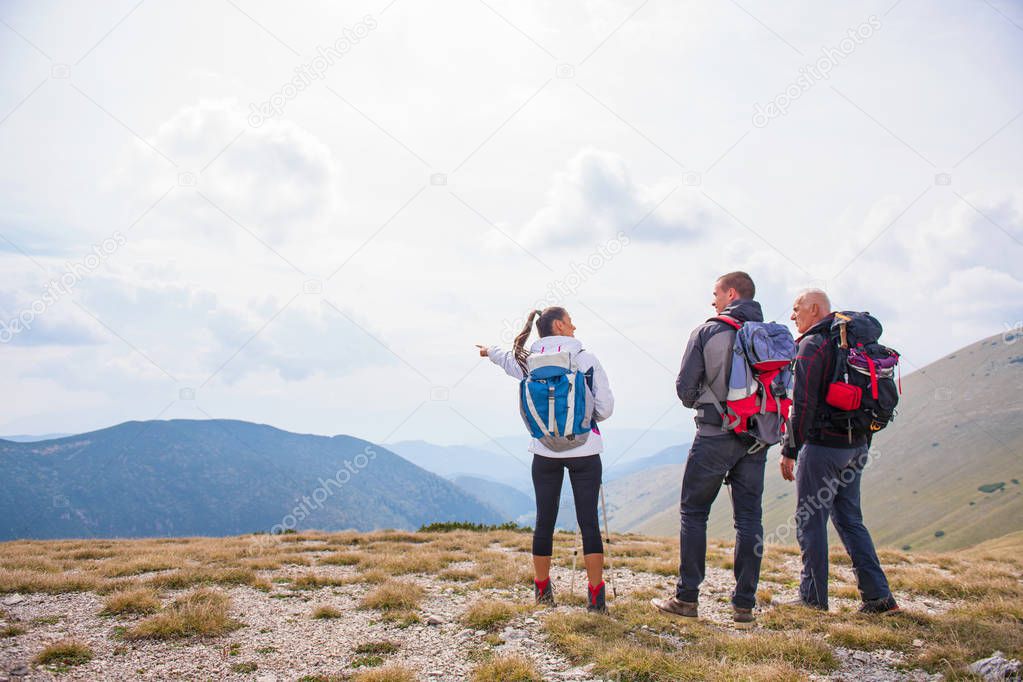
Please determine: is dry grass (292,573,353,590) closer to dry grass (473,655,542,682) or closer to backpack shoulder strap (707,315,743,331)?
dry grass (473,655,542,682)

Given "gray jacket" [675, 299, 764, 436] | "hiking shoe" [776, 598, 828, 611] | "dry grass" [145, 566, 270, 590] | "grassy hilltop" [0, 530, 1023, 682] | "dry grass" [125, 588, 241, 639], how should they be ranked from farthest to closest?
"dry grass" [145, 566, 270, 590] → "hiking shoe" [776, 598, 828, 611] → "gray jacket" [675, 299, 764, 436] → "dry grass" [125, 588, 241, 639] → "grassy hilltop" [0, 530, 1023, 682]

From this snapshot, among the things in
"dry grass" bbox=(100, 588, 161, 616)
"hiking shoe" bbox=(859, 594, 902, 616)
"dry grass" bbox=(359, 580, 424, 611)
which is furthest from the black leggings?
"dry grass" bbox=(100, 588, 161, 616)

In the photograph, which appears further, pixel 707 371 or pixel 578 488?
pixel 578 488

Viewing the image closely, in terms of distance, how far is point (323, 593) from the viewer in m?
8.60

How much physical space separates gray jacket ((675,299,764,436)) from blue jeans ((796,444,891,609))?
1.37 m

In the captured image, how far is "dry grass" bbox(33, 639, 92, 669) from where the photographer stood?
5.66 meters

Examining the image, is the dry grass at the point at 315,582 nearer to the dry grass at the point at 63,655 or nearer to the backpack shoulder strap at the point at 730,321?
the dry grass at the point at 63,655

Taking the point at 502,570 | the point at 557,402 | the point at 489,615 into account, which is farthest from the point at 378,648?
the point at 502,570

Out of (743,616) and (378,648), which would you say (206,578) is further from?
(743,616)

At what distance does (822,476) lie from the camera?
22.5ft

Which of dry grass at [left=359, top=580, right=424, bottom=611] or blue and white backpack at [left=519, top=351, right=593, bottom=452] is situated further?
dry grass at [left=359, top=580, right=424, bottom=611]

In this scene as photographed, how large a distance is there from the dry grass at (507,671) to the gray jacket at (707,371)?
300cm

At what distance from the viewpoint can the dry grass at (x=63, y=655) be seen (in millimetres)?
5664

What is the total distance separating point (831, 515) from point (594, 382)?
10.7ft
